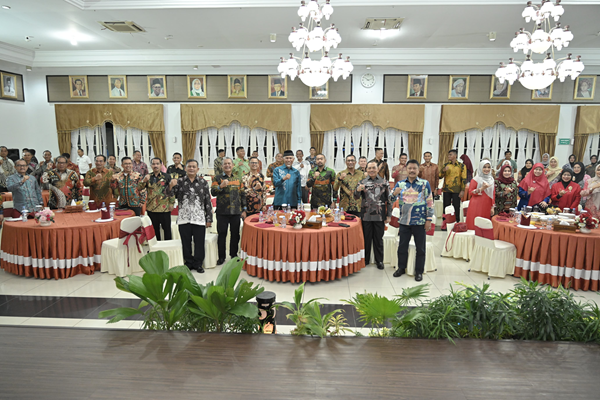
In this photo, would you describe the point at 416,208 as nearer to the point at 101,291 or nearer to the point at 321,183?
the point at 321,183

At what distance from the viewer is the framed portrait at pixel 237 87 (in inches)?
431

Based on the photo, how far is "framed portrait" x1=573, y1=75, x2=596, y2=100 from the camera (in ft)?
34.1

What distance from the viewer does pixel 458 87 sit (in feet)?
34.9

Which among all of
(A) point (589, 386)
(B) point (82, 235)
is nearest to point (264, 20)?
(B) point (82, 235)

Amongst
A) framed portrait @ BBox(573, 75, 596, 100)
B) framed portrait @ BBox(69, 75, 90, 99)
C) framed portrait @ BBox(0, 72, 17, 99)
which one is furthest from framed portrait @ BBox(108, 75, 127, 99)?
framed portrait @ BBox(573, 75, 596, 100)

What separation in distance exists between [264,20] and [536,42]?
531cm

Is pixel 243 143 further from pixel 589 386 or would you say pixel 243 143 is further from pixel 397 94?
pixel 589 386

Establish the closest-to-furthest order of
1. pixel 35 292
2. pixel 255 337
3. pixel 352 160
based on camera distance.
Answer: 1. pixel 255 337
2. pixel 35 292
3. pixel 352 160

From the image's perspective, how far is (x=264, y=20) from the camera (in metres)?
7.74

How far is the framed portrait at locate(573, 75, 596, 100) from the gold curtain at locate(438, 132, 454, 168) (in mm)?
3782

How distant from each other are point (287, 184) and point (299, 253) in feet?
4.76

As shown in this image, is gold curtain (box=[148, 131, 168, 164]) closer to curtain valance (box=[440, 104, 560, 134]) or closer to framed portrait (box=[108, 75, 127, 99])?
framed portrait (box=[108, 75, 127, 99])

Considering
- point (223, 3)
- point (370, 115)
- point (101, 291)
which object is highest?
point (223, 3)

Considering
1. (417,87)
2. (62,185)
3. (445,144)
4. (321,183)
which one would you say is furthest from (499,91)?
(62,185)
